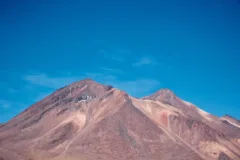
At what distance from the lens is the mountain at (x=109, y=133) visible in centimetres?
14450

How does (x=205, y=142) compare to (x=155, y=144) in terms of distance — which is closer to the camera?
(x=155, y=144)

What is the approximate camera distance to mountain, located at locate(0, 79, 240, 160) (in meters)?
144

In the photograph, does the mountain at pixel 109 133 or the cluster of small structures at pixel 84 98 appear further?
the cluster of small structures at pixel 84 98

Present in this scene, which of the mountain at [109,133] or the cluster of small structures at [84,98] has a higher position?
the cluster of small structures at [84,98]

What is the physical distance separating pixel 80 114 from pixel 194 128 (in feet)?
178

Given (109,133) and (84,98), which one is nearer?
(109,133)

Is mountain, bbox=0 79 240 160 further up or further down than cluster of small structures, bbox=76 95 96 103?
further down

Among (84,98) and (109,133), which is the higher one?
(84,98)

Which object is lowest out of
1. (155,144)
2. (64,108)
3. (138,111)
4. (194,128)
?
(155,144)

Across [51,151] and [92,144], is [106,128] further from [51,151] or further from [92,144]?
[51,151]

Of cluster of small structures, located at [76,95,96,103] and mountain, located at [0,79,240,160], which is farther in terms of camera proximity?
cluster of small structures, located at [76,95,96,103]

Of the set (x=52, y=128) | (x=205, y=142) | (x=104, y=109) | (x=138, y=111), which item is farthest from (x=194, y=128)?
(x=52, y=128)

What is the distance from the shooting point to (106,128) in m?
158

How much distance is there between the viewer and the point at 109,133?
507 feet
